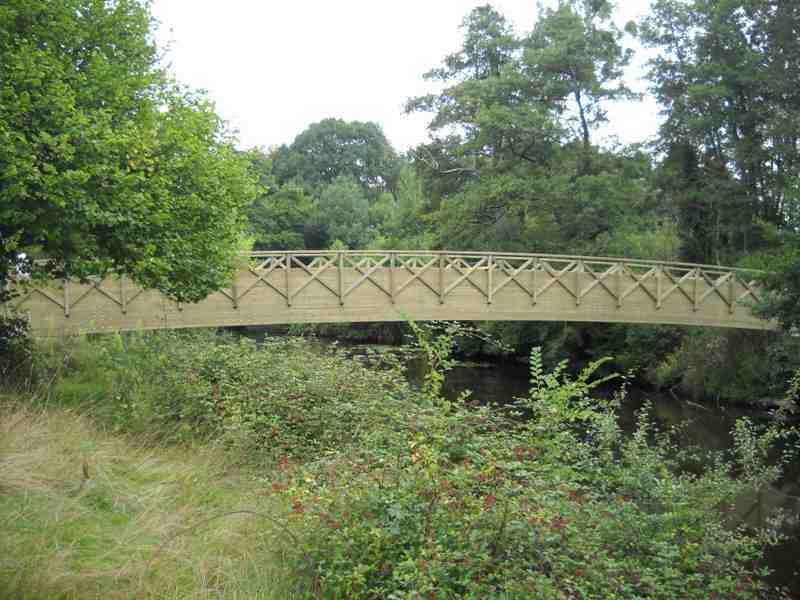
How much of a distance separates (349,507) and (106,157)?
4787 millimetres

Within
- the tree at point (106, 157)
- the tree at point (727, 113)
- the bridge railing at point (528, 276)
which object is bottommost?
the bridge railing at point (528, 276)

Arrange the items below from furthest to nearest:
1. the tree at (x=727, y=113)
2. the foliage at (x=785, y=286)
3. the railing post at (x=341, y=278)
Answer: the tree at (x=727, y=113) < the railing post at (x=341, y=278) < the foliage at (x=785, y=286)

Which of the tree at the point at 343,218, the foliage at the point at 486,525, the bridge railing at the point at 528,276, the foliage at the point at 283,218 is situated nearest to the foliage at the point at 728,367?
the bridge railing at the point at 528,276

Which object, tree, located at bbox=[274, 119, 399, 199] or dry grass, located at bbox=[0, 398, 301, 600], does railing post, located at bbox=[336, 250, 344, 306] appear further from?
tree, located at bbox=[274, 119, 399, 199]

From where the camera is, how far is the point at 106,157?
7.12 meters

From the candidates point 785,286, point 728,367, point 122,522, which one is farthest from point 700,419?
point 122,522

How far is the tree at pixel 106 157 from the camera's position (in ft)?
21.9

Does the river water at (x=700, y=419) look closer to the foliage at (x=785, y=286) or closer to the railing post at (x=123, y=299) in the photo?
the foliage at (x=785, y=286)

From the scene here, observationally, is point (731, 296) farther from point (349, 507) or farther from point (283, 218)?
point (283, 218)

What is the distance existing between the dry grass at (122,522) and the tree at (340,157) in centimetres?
3747

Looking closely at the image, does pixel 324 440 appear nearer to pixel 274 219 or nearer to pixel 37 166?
pixel 37 166

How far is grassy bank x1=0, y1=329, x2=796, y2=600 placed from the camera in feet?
12.0

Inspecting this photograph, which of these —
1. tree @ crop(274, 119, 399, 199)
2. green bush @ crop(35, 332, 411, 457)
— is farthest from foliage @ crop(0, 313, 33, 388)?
tree @ crop(274, 119, 399, 199)

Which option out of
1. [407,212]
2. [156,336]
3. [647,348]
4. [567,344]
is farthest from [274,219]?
[156,336]
